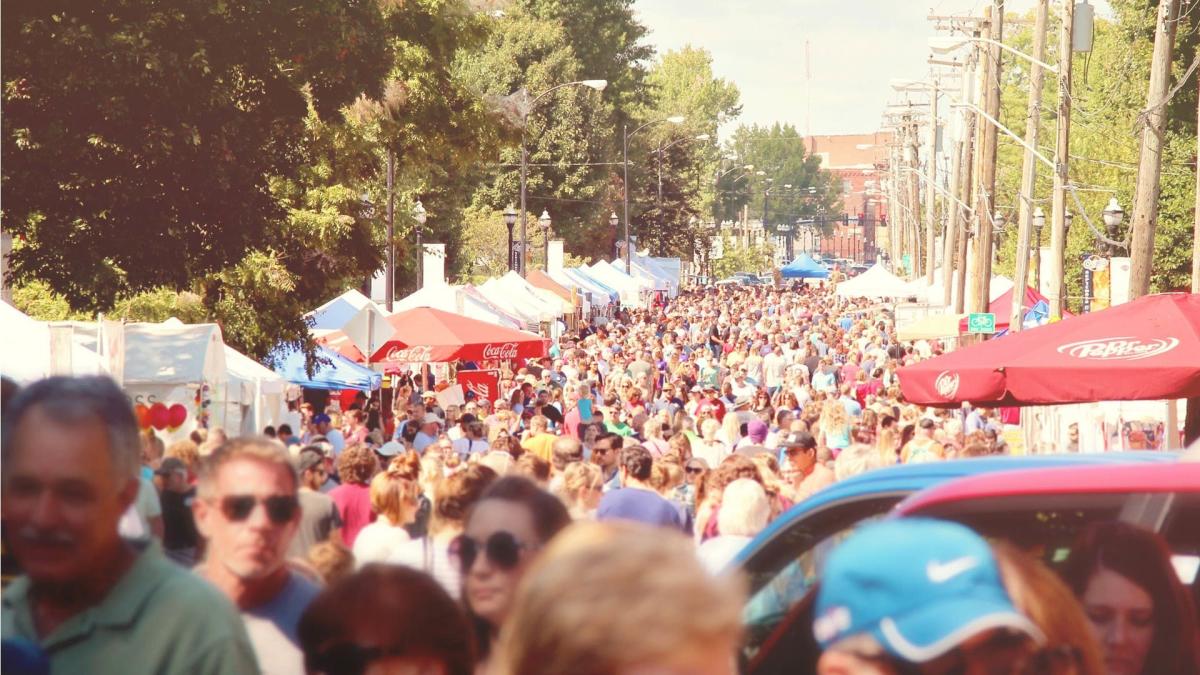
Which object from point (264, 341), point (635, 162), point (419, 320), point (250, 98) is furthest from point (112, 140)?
point (635, 162)

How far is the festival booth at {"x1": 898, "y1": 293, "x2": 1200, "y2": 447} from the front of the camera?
11633 millimetres

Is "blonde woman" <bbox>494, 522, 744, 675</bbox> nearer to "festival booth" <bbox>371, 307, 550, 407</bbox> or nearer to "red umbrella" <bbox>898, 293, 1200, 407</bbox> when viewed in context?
"red umbrella" <bbox>898, 293, 1200, 407</bbox>

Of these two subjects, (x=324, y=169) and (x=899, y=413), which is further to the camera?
(x=324, y=169)

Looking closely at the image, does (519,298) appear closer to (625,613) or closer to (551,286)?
(551,286)

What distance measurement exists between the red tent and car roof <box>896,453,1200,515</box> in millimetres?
27867

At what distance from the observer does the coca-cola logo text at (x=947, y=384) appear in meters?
13.3

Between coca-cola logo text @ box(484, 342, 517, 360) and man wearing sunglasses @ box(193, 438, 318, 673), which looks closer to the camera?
man wearing sunglasses @ box(193, 438, 318, 673)

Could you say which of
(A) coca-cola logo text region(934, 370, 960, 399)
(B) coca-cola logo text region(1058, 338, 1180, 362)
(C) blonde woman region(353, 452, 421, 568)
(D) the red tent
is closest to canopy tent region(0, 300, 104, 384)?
(C) blonde woman region(353, 452, 421, 568)

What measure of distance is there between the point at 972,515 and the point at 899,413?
17913 millimetres

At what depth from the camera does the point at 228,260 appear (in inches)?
703

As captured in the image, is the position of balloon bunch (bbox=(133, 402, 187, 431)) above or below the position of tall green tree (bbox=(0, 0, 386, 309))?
below

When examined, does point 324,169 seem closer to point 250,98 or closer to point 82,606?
point 250,98

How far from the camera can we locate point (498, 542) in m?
3.88

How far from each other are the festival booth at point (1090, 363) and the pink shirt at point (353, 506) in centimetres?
494
